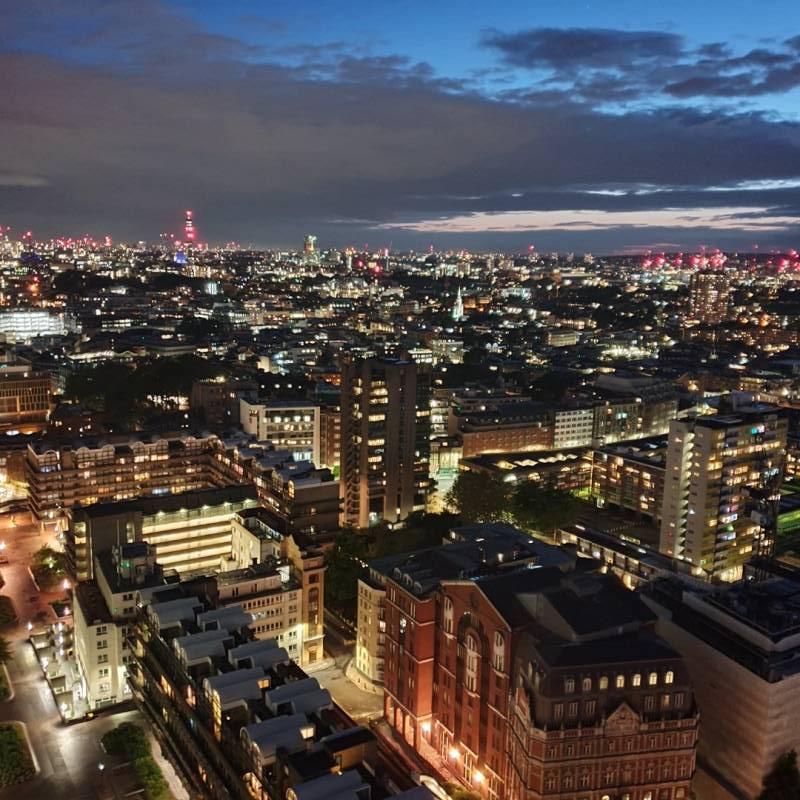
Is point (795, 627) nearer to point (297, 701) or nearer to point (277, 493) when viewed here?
point (297, 701)

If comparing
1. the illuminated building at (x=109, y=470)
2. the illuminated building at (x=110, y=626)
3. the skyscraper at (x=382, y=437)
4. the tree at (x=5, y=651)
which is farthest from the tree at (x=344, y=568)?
the tree at (x=5, y=651)

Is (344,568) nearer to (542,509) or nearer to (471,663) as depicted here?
(471,663)

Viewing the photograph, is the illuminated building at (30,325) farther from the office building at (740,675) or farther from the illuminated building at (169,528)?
the office building at (740,675)

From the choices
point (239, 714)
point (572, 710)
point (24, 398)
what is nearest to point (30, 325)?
point (24, 398)

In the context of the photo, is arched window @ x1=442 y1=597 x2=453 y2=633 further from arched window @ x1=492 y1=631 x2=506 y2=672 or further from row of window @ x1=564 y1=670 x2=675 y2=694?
row of window @ x1=564 y1=670 x2=675 y2=694

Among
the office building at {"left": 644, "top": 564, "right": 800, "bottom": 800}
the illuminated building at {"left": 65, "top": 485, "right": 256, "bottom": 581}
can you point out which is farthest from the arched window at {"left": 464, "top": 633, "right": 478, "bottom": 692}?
the illuminated building at {"left": 65, "top": 485, "right": 256, "bottom": 581}
